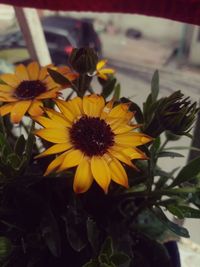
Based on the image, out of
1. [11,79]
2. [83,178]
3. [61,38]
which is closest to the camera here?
[83,178]

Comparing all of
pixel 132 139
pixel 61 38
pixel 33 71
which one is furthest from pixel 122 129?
pixel 61 38

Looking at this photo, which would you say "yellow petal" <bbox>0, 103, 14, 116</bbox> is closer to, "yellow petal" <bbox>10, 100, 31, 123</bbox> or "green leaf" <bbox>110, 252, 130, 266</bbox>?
"yellow petal" <bbox>10, 100, 31, 123</bbox>

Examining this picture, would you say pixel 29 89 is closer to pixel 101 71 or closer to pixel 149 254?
pixel 101 71

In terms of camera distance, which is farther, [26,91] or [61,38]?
Result: [61,38]

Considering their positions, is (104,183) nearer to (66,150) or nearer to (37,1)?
(66,150)

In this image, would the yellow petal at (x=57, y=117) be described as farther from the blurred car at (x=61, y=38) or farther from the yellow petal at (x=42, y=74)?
the blurred car at (x=61, y=38)

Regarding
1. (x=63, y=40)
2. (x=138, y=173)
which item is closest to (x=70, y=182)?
(x=138, y=173)
